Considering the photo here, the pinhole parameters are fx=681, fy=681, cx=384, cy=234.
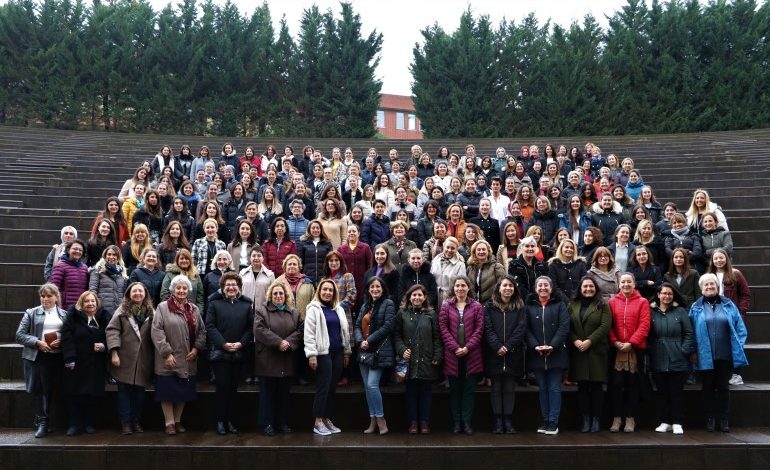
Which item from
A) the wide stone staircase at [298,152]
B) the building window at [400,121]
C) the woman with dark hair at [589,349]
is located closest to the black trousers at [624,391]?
the woman with dark hair at [589,349]

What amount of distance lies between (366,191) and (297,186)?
3.84 ft

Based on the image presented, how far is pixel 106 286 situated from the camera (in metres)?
8.64

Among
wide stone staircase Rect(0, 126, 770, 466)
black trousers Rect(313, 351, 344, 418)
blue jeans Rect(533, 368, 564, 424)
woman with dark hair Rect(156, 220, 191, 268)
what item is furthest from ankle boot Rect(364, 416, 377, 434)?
woman with dark hair Rect(156, 220, 191, 268)

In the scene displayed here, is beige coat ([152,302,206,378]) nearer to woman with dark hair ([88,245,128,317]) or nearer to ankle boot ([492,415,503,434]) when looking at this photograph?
woman with dark hair ([88,245,128,317])

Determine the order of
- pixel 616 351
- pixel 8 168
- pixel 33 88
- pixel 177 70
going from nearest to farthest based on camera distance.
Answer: pixel 616 351
pixel 8 168
pixel 33 88
pixel 177 70

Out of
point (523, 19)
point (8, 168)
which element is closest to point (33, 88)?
point (8, 168)

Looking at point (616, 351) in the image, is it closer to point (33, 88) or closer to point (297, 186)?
point (297, 186)

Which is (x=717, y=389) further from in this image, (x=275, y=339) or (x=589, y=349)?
(x=275, y=339)

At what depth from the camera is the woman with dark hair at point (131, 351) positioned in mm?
8055

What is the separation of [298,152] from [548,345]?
55.0ft

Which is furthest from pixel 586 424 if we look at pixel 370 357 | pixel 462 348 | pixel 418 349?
pixel 370 357

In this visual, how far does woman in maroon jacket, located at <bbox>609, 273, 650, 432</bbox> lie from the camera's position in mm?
8180

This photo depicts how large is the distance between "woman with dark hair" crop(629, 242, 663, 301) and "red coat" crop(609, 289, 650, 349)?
44 centimetres

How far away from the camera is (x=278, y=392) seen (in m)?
8.29
